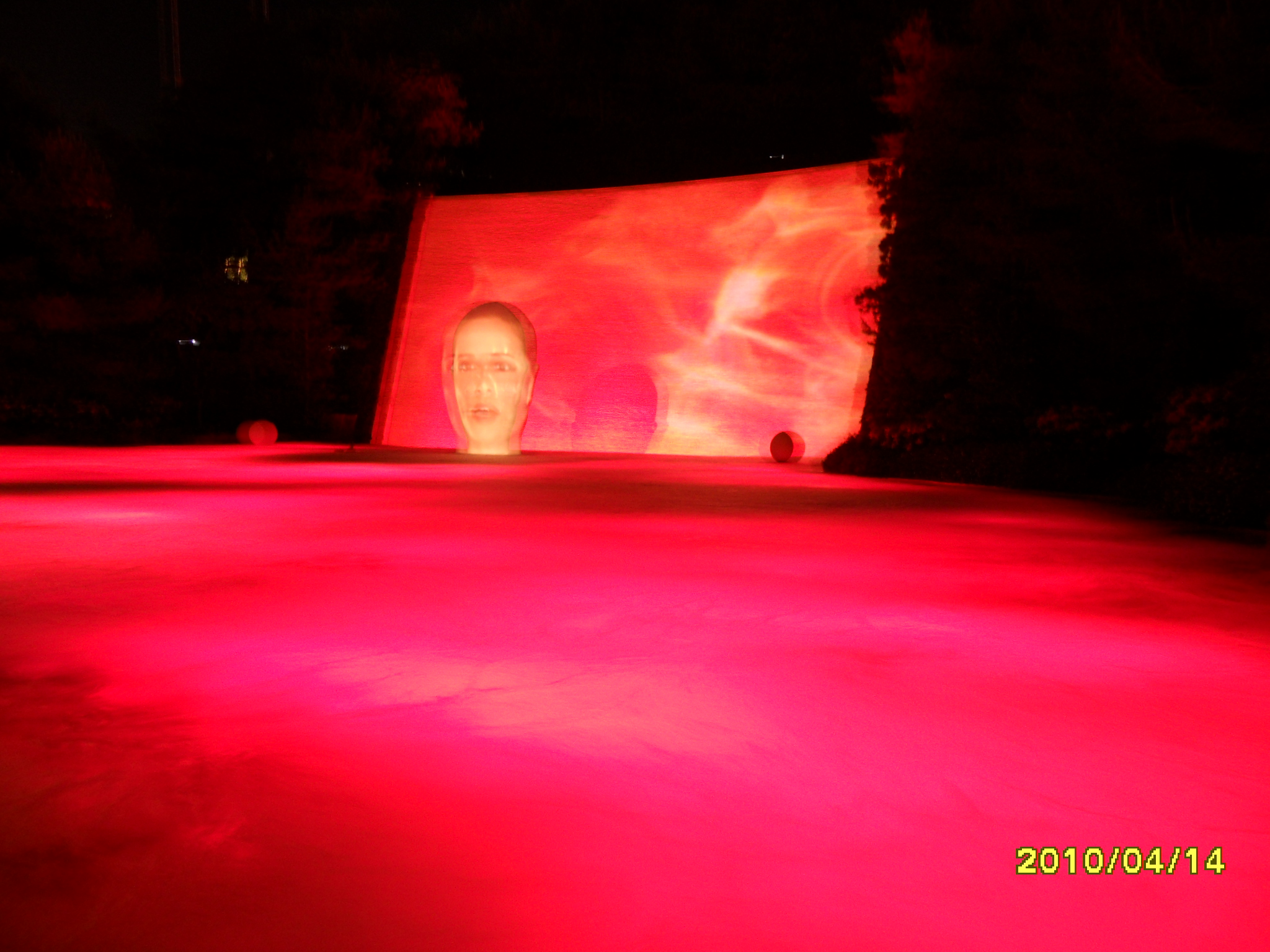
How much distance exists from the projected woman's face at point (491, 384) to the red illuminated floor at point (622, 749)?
10.3 meters

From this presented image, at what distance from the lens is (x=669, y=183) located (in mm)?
21281

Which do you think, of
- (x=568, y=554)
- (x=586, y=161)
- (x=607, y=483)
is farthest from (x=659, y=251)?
(x=568, y=554)

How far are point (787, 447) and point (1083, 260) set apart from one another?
7.05 m

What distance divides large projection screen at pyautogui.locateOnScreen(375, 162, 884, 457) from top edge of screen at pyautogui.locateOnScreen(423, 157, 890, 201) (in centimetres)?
6

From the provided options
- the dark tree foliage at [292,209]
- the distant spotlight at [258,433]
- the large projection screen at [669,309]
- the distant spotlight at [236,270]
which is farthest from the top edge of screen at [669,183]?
the distant spotlight at [258,433]

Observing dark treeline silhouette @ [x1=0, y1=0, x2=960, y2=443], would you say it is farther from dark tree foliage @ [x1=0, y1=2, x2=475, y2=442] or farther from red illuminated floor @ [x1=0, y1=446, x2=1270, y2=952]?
red illuminated floor @ [x1=0, y1=446, x2=1270, y2=952]

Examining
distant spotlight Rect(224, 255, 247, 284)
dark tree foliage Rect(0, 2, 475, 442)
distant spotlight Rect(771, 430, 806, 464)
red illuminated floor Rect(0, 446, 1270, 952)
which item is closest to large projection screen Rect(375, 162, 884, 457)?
distant spotlight Rect(771, 430, 806, 464)

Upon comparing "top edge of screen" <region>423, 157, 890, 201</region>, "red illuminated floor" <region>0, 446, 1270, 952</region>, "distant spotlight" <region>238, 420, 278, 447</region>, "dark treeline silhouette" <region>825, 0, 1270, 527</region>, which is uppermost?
"top edge of screen" <region>423, 157, 890, 201</region>

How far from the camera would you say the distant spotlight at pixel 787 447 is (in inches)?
683

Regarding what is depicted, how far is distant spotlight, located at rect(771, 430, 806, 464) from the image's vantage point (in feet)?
57.0

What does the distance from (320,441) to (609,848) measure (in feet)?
72.9

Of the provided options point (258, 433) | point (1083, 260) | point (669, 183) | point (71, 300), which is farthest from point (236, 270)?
point (1083, 260)

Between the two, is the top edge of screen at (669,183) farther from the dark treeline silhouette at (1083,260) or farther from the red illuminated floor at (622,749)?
the red illuminated floor at (622,749)

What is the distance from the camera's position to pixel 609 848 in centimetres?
233
